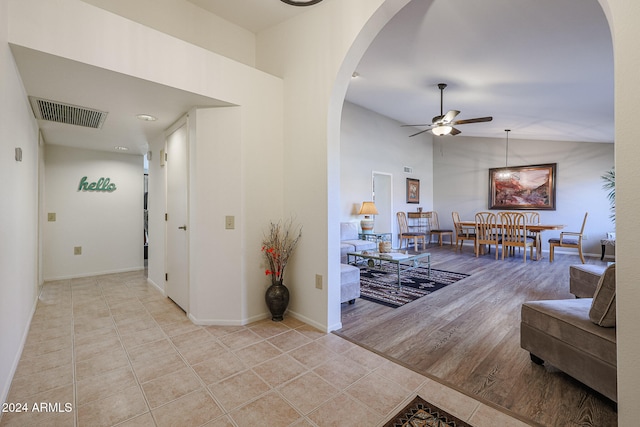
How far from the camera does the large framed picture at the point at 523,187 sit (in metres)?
7.29

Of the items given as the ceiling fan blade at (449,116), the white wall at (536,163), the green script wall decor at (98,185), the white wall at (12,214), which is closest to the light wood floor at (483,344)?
the white wall at (12,214)

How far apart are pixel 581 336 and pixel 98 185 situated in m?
6.09

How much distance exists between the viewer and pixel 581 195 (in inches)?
273

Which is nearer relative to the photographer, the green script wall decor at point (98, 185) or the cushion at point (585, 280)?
the cushion at point (585, 280)

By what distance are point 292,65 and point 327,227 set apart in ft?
5.63

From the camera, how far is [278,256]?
287cm

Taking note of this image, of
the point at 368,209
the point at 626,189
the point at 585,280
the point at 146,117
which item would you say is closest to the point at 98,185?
the point at 146,117

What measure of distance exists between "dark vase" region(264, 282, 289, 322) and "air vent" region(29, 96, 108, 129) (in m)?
2.44

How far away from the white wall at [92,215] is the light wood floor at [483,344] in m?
4.05

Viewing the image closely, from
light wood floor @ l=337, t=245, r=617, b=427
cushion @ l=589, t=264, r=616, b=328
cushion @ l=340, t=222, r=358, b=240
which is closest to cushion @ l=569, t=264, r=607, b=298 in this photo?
light wood floor @ l=337, t=245, r=617, b=427

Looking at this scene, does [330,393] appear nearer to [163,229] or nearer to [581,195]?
[163,229]

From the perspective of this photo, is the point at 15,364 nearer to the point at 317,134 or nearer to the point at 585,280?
the point at 317,134

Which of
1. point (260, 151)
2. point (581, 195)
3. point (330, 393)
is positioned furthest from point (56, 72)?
point (581, 195)

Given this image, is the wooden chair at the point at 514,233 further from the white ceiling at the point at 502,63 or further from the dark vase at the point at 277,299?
the dark vase at the point at 277,299
